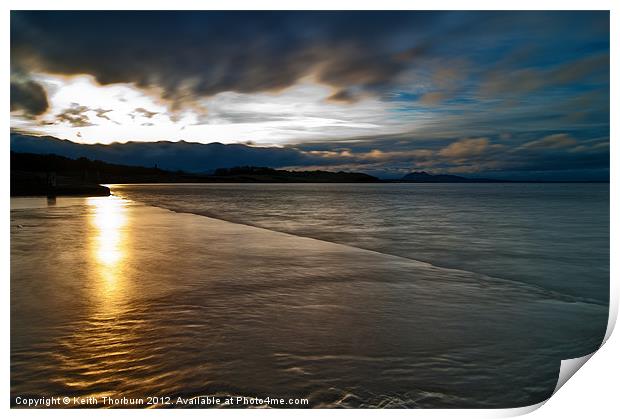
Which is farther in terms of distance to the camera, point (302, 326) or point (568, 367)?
point (302, 326)

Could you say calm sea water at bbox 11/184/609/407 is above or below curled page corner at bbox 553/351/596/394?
above

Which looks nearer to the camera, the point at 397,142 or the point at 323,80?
the point at 323,80

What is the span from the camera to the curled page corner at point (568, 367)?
142 inches

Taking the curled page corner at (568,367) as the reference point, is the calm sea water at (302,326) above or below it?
above

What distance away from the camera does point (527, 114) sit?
830cm

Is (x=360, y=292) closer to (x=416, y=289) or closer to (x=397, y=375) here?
(x=416, y=289)

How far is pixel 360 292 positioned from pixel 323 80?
4.92m

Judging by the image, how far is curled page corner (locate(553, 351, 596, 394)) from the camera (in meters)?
3.62

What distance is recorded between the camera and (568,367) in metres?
3.79

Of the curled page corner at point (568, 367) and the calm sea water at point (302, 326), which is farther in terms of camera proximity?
the curled page corner at point (568, 367)

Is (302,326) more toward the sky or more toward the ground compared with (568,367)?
more toward the sky
